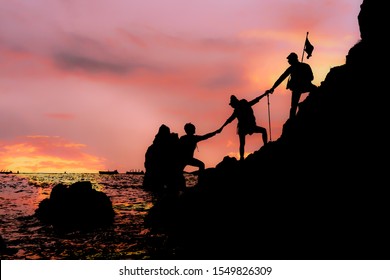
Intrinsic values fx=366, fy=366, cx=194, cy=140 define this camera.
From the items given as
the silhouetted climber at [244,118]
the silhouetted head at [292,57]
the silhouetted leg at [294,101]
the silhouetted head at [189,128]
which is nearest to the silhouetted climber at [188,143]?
the silhouetted head at [189,128]

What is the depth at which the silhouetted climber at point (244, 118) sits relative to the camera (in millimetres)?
16828

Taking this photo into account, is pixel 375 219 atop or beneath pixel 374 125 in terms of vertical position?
beneath

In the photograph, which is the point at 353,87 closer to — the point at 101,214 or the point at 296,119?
the point at 296,119

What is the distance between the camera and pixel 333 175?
11.1 meters

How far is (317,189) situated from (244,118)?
6370mm

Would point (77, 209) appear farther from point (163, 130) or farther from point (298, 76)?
point (163, 130)

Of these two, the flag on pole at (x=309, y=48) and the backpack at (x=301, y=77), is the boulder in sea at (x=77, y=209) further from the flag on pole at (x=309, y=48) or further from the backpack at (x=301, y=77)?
the flag on pole at (x=309, y=48)

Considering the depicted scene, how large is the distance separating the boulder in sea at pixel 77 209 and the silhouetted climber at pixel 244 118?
9.71 metres

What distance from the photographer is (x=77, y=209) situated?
75.3 ft

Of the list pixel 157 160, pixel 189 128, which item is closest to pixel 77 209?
pixel 189 128

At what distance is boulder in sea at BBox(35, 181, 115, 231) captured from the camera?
71.8 ft

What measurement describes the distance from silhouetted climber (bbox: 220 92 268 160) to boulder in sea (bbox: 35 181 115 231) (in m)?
9.71
